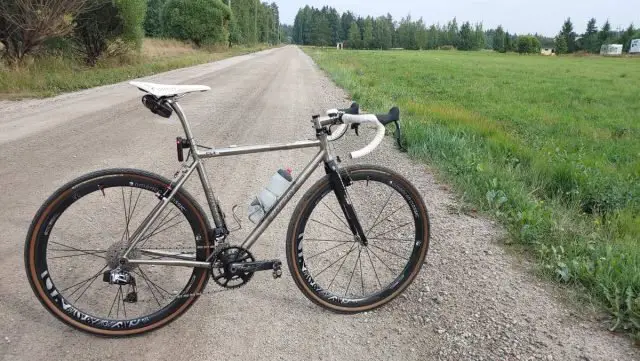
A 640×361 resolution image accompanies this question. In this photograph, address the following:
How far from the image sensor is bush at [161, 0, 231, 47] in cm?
4438

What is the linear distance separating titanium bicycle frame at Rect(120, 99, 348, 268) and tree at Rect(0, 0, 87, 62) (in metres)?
13.4

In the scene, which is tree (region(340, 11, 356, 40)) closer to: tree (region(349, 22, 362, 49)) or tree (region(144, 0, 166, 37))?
tree (region(349, 22, 362, 49))

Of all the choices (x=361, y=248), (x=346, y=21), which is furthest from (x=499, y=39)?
(x=361, y=248)

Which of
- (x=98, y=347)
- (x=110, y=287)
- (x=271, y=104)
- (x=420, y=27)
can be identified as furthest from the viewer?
(x=420, y=27)

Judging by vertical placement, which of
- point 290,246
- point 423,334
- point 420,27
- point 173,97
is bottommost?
point 423,334

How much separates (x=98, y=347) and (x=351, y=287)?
1.66m

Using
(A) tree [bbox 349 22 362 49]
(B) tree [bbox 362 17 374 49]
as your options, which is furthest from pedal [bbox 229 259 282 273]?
(A) tree [bbox 349 22 362 49]

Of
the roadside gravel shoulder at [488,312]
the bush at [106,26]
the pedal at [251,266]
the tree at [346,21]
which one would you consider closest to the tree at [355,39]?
the tree at [346,21]

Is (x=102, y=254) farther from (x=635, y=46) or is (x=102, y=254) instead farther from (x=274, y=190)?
(x=635, y=46)

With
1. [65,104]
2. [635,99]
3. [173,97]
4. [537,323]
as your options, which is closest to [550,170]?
[537,323]

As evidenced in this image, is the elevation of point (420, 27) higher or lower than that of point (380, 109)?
higher

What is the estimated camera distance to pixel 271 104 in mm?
11352

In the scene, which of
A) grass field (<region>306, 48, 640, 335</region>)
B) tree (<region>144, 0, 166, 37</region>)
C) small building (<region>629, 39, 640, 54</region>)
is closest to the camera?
grass field (<region>306, 48, 640, 335</region>)

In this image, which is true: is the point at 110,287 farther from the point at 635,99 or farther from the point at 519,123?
the point at 635,99
